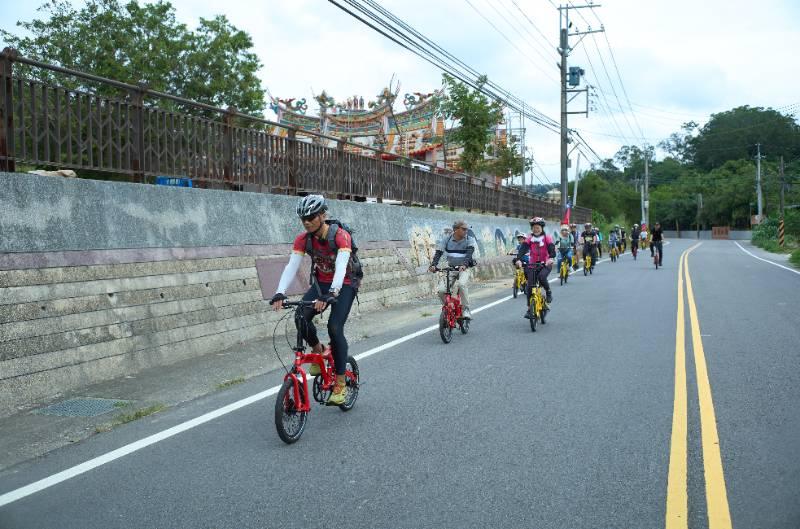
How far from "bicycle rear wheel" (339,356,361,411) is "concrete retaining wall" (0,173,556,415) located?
110 inches

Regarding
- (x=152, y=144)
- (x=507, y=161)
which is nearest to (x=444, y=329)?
(x=152, y=144)

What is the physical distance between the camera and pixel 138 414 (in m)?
6.77

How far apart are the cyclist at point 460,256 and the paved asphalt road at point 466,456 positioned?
2174 millimetres

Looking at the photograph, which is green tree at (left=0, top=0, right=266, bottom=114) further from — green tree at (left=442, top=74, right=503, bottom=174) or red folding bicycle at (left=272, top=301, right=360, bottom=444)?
red folding bicycle at (left=272, top=301, right=360, bottom=444)

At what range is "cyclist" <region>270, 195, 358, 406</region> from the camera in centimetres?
602

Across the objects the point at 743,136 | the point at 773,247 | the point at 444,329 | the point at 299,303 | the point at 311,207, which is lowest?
the point at 773,247

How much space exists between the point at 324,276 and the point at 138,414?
2065 mm

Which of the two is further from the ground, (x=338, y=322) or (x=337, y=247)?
(x=337, y=247)

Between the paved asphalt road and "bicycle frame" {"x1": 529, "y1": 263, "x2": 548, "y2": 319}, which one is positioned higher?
"bicycle frame" {"x1": 529, "y1": 263, "x2": 548, "y2": 319}

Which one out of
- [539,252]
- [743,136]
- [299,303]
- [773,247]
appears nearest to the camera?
[299,303]

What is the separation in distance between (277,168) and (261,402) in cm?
654

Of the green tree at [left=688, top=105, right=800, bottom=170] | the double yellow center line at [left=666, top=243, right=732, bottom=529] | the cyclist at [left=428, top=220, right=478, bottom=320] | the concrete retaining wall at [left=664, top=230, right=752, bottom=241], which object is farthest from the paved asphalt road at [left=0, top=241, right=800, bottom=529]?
the green tree at [left=688, top=105, right=800, bottom=170]

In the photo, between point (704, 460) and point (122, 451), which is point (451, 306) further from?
point (122, 451)

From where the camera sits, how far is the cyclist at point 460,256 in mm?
11844
